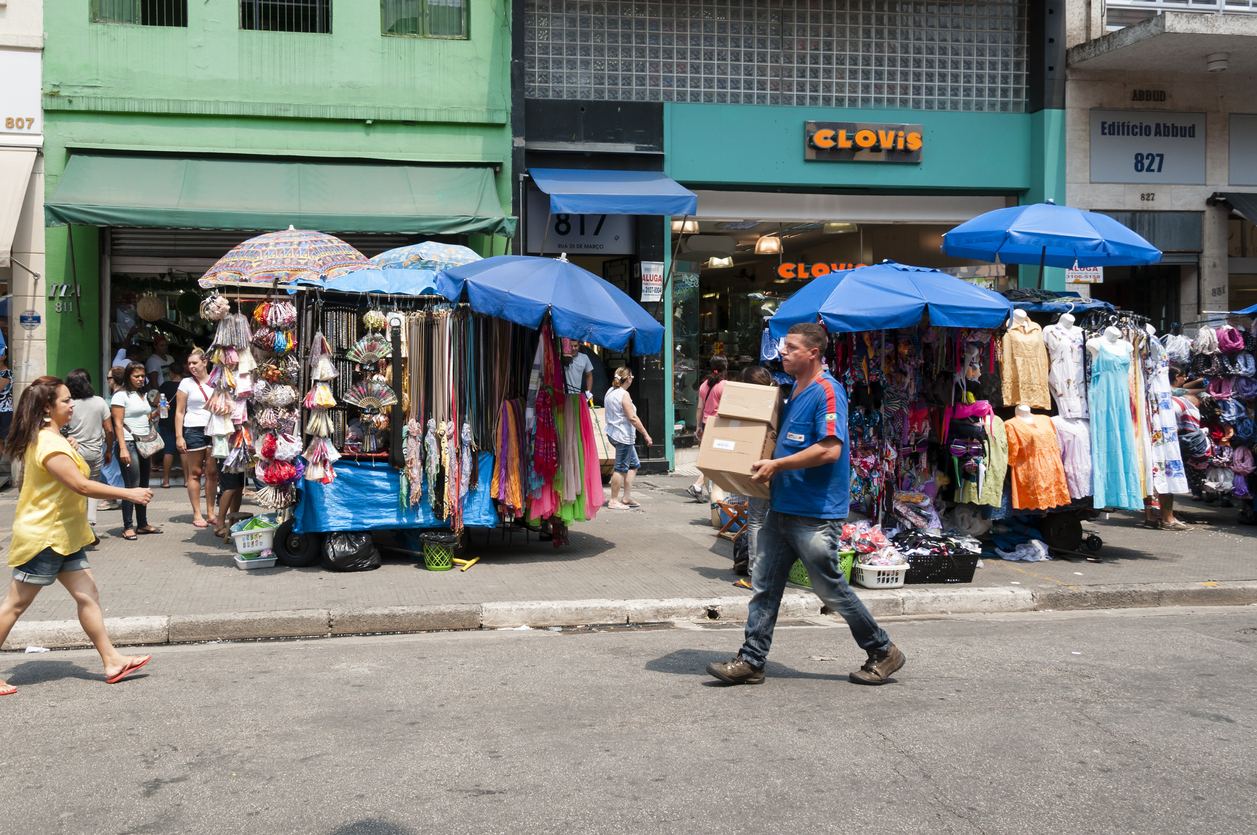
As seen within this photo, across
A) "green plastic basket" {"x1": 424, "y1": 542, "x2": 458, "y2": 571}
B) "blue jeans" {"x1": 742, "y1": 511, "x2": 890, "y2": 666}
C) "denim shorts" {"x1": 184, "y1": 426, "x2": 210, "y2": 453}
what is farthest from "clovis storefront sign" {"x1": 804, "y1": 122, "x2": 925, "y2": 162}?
"blue jeans" {"x1": 742, "y1": 511, "x2": 890, "y2": 666}

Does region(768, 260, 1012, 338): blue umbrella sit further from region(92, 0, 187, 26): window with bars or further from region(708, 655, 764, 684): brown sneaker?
region(92, 0, 187, 26): window with bars

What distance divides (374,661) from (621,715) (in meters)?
1.88

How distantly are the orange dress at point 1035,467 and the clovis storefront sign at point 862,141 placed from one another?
7722 millimetres

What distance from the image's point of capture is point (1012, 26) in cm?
1645

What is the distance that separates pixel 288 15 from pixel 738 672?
507 inches

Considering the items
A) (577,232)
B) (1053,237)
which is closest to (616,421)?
(577,232)

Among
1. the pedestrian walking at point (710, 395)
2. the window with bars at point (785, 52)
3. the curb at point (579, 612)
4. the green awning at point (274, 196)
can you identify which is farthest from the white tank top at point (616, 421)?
the window with bars at point (785, 52)

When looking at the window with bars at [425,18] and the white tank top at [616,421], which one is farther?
the window with bars at [425,18]

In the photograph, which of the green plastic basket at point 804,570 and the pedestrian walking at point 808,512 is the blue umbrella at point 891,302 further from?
the pedestrian walking at point 808,512

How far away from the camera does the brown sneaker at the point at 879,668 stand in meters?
5.62

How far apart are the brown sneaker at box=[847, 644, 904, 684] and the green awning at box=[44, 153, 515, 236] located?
32.0 ft

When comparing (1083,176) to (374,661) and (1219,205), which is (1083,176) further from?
(374,661)

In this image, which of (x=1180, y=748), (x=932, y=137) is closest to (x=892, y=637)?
(x=1180, y=748)

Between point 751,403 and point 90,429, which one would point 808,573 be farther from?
point 90,429
